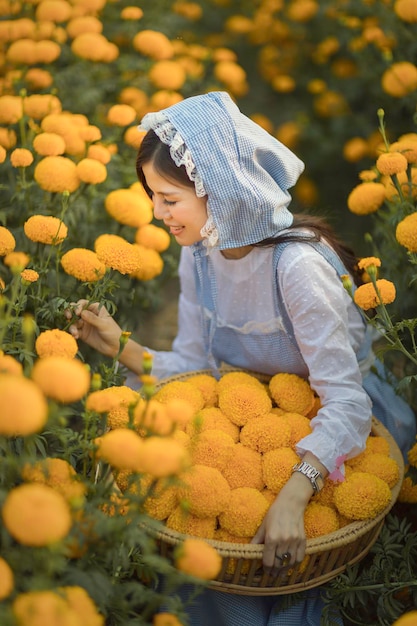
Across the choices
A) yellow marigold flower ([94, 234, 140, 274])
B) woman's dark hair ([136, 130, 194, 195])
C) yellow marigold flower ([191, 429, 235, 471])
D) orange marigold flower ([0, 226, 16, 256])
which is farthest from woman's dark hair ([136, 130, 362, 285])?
yellow marigold flower ([191, 429, 235, 471])

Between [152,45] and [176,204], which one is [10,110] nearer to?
[176,204]

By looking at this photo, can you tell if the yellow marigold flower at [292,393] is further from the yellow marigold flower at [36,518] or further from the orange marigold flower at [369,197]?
the yellow marigold flower at [36,518]

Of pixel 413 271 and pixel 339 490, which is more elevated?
pixel 413 271

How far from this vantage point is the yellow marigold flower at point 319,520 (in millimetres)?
1835

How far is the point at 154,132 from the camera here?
2.00 m

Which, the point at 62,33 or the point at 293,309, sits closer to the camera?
the point at 293,309

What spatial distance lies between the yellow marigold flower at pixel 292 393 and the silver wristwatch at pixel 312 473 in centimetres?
32

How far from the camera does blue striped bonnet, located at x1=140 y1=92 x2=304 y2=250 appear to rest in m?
1.90

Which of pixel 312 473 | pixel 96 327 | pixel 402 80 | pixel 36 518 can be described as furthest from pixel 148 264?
pixel 402 80

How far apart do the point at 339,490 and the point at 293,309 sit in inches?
21.7

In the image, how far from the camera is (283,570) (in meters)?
1.74

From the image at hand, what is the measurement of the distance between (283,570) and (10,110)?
1714 millimetres

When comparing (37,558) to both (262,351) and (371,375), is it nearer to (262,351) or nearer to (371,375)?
(262,351)

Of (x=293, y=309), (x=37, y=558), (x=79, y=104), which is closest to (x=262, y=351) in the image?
(x=293, y=309)
